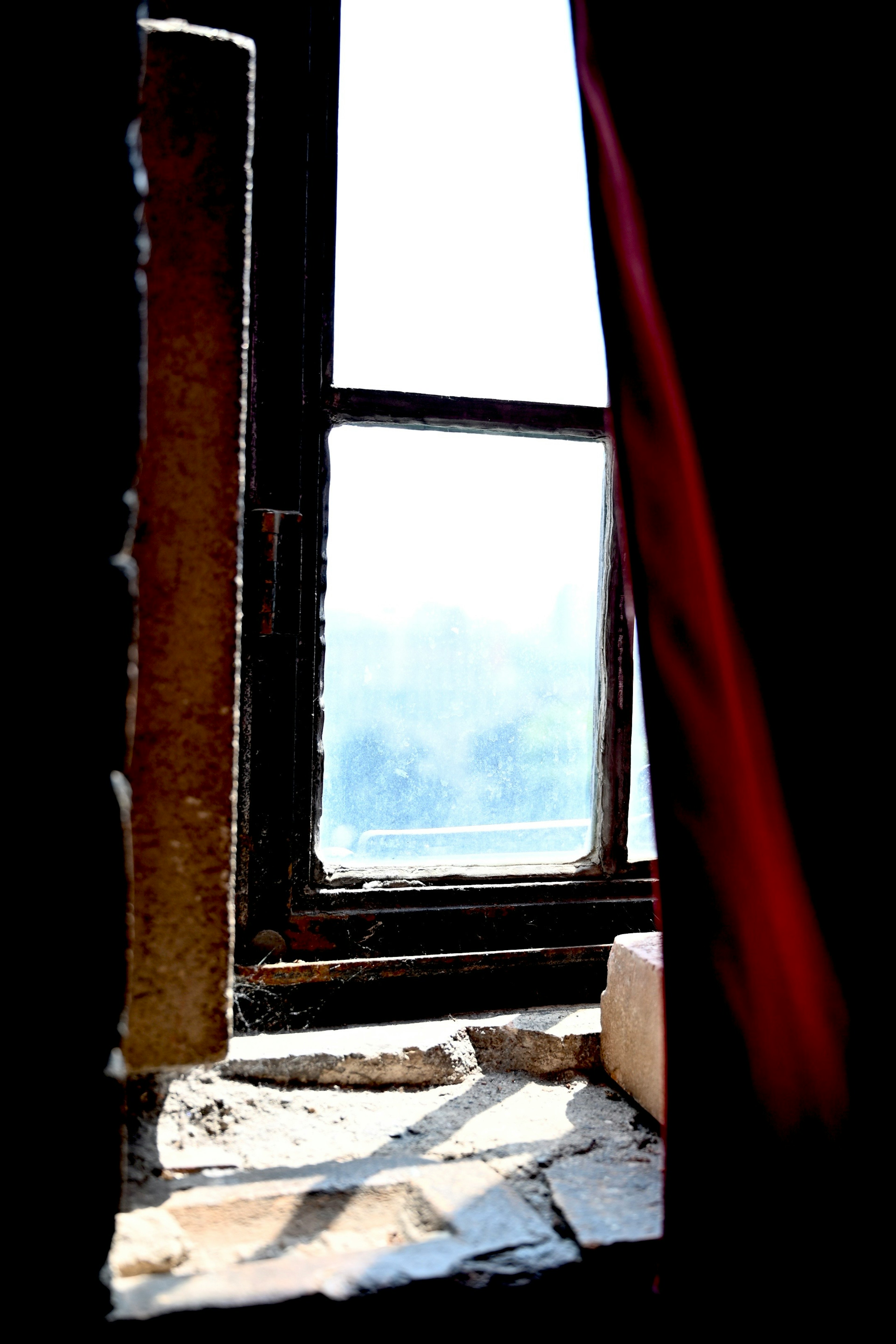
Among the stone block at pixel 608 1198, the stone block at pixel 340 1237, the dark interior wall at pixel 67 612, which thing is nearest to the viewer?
the dark interior wall at pixel 67 612

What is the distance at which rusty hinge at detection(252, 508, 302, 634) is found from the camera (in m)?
1.40

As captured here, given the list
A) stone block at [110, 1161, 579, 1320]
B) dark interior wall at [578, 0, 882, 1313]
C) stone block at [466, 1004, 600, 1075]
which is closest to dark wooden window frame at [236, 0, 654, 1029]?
stone block at [466, 1004, 600, 1075]

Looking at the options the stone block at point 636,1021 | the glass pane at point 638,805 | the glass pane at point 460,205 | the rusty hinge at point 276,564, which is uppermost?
the glass pane at point 460,205

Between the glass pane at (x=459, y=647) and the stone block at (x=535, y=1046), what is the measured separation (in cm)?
29

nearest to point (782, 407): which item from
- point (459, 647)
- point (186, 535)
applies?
point (186, 535)

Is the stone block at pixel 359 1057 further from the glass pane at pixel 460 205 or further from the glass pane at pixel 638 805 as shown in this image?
the glass pane at pixel 460 205

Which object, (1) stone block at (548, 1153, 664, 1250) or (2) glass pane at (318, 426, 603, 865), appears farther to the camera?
(2) glass pane at (318, 426, 603, 865)

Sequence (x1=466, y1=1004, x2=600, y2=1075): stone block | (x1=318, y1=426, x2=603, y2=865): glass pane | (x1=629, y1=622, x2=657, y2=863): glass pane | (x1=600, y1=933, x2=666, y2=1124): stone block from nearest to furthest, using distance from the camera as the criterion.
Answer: (x1=600, y1=933, x2=666, y2=1124): stone block
(x1=466, y1=1004, x2=600, y2=1075): stone block
(x1=318, y1=426, x2=603, y2=865): glass pane
(x1=629, y1=622, x2=657, y2=863): glass pane

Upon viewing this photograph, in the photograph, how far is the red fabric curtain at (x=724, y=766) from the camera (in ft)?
2.85

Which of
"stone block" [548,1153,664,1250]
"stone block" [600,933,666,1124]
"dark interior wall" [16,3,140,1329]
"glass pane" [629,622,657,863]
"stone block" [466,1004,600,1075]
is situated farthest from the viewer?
"glass pane" [629,622,657,863]

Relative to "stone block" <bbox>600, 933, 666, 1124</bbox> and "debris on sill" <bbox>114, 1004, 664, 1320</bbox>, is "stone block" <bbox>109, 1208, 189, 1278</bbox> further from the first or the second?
"stone block" <bbox>600, 933, 666, 1124</bbox>

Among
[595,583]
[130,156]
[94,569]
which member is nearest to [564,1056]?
[595,583]

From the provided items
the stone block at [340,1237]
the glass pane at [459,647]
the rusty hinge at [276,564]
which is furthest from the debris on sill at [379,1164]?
the rusty hinge at [276,564]

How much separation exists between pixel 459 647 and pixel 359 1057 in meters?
0.67
